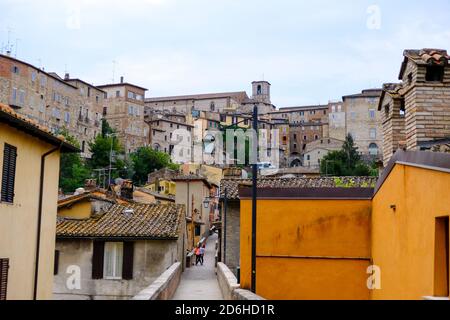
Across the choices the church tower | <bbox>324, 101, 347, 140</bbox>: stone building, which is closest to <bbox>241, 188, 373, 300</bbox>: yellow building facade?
<bbox>324, 101, 347, 140</bbox>: stone building

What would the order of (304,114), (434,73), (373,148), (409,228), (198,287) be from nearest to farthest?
(409,228) → (434,73) → (198,287) → (373,148) → (304,114)

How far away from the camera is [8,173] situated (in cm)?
1441

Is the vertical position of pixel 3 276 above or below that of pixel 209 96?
below

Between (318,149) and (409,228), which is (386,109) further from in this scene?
(318,149)

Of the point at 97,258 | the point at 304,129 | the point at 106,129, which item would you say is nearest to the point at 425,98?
the point at 97,258

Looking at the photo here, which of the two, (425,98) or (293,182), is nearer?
(425,98)

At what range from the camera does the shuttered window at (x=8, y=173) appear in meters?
14.1

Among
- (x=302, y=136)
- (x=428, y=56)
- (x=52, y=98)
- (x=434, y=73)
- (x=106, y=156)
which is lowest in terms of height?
(x=434, y=73)

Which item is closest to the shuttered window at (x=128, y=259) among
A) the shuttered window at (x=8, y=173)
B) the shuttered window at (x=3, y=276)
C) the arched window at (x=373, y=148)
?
the shuttered window at (x=3, y=276)

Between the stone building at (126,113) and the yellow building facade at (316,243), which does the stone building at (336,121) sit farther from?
the yellow building facade at (316,243)

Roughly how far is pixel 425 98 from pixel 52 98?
89.3m

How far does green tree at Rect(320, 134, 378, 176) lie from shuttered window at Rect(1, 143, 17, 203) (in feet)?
227

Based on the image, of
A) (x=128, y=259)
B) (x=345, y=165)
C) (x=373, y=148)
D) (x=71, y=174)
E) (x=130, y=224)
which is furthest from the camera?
(x=373, y=148)

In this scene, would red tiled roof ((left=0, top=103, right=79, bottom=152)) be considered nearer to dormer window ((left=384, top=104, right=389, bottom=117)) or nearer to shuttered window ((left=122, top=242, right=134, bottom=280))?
shuttered window ((left=122, top=242, right=134, bottom=280))
